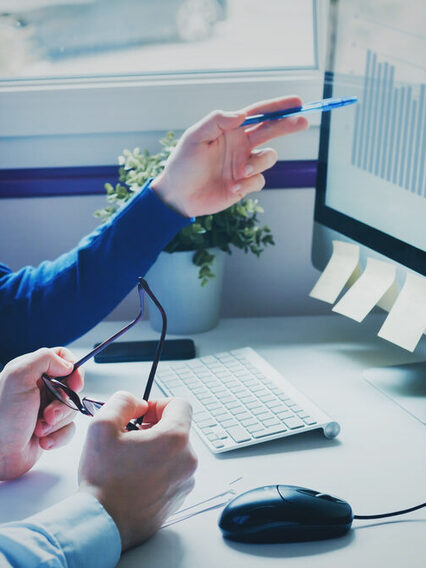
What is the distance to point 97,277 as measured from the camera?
1.02 meters

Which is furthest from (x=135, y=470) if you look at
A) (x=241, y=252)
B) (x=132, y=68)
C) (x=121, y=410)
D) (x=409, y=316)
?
(x=132, y=68)

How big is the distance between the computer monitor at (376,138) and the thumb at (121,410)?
0.39 meters

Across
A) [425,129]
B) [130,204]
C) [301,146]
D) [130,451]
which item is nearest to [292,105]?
[425,129]

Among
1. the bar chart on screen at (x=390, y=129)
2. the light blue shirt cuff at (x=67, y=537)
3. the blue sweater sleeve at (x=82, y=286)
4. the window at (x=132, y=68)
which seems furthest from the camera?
the window at (x=132, y=68)

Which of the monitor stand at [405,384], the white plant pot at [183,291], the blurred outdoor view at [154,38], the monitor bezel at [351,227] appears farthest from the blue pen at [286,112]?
the blurred outdoor view at [154,38]

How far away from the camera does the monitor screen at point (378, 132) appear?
85 centimetres

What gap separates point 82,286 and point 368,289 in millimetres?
415

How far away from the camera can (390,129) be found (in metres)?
0.90

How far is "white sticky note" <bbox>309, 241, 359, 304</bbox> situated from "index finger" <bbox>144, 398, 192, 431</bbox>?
0.42m

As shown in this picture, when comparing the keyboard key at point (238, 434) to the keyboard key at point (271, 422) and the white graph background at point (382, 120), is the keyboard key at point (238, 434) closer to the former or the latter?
the keyboard key at point (271, 422)

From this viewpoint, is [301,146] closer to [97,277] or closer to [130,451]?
[97,277]

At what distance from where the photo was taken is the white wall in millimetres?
1279

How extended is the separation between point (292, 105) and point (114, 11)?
0.60 metres

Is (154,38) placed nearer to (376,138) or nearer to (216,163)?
(216,163)
